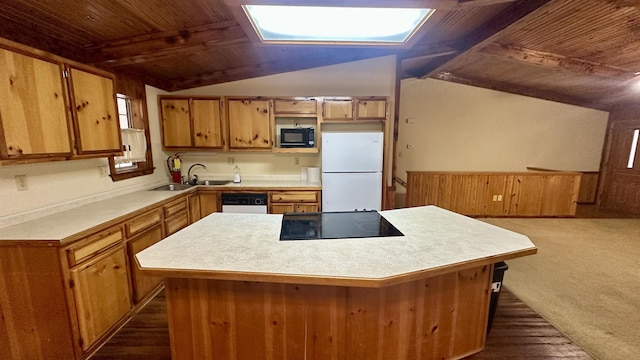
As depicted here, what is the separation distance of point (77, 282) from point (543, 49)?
6.00m

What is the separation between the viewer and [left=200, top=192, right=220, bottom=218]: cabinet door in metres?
3.59

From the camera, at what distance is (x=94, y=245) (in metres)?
1.81

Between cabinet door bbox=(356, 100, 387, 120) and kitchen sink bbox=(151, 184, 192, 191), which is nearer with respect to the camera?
kitchen sink bbox=(151, 184, 192, 191)

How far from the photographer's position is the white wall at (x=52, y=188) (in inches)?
71.8

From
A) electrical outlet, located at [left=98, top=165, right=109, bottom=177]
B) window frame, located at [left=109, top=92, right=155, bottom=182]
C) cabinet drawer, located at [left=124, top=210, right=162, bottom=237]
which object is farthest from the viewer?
window frame, located at [left=109, top=92, right=155, bottom=182]

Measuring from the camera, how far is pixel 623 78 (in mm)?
4359

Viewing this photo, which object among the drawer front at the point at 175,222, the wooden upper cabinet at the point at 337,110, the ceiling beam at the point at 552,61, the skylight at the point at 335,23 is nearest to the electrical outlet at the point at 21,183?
the drawer front at the point at 175,222

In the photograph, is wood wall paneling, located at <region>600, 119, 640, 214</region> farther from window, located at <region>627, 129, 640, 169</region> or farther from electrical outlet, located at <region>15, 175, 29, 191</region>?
electrical outlet, located at <region>15, 175, 29, 191</region>

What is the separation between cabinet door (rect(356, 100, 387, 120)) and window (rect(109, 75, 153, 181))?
2.84 m

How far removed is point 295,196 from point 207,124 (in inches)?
63.8

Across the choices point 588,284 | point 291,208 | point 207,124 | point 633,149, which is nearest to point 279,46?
point 207,124

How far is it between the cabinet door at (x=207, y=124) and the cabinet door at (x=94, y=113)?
1.33 meters

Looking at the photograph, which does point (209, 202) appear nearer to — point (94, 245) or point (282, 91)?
point (94, 245)

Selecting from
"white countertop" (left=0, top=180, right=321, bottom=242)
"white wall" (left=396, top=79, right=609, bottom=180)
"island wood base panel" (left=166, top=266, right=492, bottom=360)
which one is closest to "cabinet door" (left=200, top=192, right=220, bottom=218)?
"white countertop" (left=0, top=180, right=321, bottom=242)
